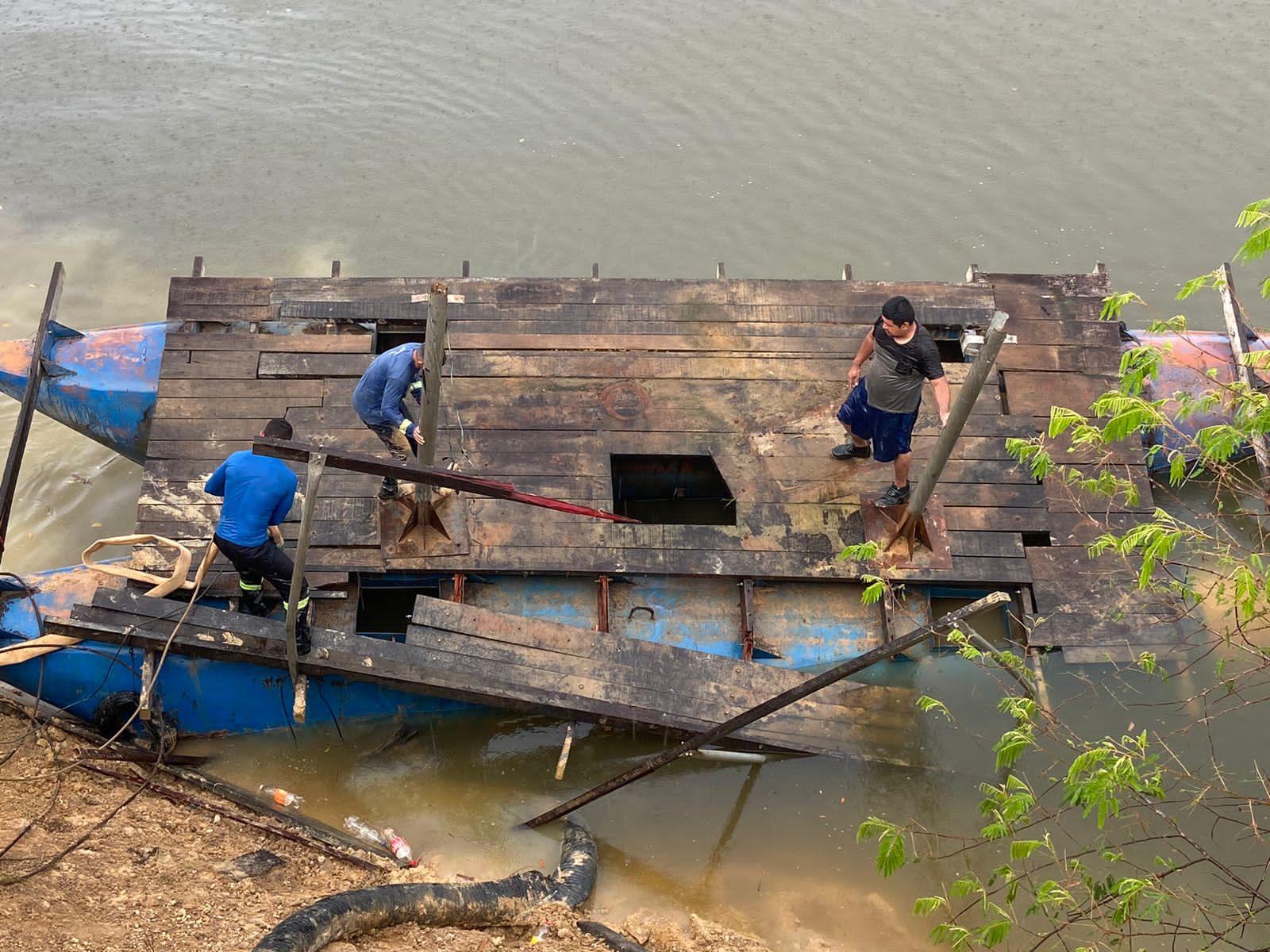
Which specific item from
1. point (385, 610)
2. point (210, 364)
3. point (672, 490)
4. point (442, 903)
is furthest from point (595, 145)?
point (442, 903)

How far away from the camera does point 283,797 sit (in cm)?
685

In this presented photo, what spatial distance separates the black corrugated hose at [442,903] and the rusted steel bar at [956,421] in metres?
2.98

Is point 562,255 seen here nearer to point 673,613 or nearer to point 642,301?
point 642,301

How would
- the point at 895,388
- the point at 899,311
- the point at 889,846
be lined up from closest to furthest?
Result: the point at 889,846
the point at 899,311
the point at 895,388

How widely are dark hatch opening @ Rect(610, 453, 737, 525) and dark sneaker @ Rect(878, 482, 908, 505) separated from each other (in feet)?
3.43

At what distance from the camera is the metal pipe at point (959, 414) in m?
5.74

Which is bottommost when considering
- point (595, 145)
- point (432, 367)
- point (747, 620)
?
point (747, 620)

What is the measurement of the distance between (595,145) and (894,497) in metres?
6.99

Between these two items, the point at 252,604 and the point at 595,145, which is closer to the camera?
the point at 252,604

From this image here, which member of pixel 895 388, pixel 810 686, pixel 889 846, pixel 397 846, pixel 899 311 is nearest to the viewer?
pixel 889 846

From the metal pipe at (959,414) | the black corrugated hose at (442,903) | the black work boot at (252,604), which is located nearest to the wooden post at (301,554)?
the black work boot at (252,604)

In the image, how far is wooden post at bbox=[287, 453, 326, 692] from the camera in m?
5.61

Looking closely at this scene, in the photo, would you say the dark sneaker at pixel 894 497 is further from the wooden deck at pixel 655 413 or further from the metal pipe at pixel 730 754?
the metal pipe at pixel 730 754

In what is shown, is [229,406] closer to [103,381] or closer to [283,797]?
[103,381]
